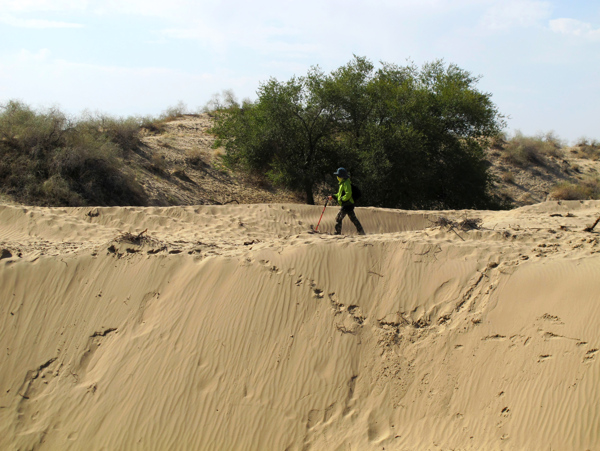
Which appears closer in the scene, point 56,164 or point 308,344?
point 308,344

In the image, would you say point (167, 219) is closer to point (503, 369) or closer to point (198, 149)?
point (503, 369)

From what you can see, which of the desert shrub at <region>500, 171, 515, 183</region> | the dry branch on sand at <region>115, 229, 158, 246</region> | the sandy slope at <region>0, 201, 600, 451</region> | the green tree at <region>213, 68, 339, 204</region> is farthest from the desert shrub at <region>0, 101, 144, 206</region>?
the desert shrub at <region>500, 171, 515, 183</region>

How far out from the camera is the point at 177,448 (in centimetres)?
528

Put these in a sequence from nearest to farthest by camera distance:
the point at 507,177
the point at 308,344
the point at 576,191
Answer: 1. the point at 308,344
2. the point at 576,191
3. the point at 507,177

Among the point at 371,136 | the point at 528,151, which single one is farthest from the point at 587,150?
the point at 371,136

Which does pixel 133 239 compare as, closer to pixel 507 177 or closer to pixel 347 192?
pixel 347 192

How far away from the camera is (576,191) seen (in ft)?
82.2

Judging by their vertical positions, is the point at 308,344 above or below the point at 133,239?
below

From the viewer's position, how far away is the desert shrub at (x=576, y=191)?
2464cm

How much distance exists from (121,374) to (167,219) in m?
5.65

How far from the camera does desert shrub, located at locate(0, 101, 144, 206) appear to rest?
13969 mm

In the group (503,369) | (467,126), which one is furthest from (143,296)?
(467,126)

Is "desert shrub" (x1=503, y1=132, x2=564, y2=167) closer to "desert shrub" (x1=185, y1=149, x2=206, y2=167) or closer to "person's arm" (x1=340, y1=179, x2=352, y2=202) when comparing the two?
"desert shrub" (x1=185, y1=149, x2=206, y2=167)

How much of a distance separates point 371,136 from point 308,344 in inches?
485
